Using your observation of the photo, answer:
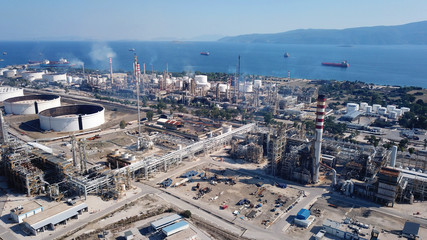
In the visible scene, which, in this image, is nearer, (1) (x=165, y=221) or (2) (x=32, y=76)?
(1) (x=165, y=221)

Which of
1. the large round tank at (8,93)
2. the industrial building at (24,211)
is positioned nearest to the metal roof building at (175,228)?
the industrial building at (24,211)

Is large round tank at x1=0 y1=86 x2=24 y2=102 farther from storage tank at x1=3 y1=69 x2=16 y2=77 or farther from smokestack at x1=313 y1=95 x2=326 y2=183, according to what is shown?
smokestack at x1=313 y1=95 x2=326 y2=183

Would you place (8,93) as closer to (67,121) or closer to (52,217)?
(67,121)

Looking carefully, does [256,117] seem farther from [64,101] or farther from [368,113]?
[64,101]

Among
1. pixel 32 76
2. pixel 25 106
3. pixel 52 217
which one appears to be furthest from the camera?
pixel 32 76

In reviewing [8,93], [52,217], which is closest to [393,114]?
[52,217]

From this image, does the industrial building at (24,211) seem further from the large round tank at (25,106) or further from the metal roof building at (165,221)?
the large round tank at (25,106)

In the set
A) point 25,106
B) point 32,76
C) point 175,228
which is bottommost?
point 175,228

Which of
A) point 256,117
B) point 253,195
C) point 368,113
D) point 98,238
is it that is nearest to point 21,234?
point 98,238
